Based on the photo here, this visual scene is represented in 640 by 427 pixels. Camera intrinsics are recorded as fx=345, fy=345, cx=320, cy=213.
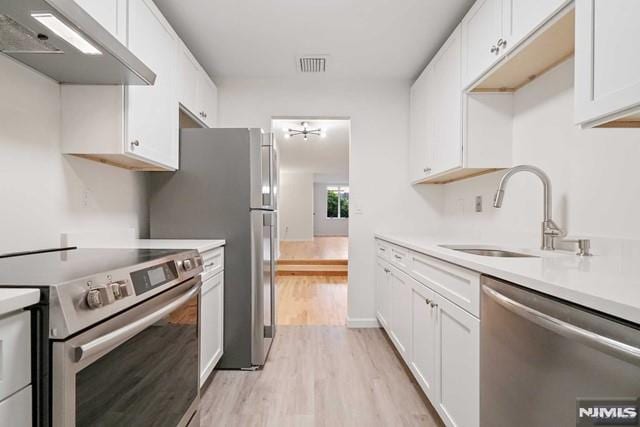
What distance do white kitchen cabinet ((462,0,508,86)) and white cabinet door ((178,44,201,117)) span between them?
1840 mm

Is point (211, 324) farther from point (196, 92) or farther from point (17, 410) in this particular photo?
point (196, 92)

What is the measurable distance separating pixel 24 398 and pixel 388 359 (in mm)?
2230

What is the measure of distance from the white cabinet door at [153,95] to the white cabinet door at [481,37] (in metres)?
1.79

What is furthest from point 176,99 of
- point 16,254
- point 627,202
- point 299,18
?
point 627,202

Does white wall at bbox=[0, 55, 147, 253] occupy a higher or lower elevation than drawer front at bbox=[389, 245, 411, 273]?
higher

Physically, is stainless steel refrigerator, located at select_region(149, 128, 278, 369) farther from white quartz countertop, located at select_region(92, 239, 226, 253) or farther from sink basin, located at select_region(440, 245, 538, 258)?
sink basin, located at select_region(440, 245, 538, 258)

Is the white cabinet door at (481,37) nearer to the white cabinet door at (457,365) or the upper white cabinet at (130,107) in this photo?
the white cabinet door at (457,365)

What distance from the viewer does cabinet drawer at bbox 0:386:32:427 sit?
2.22 ft

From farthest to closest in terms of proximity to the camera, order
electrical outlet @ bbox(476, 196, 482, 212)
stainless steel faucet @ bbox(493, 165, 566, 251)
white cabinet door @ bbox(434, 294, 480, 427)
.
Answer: electrical outlet @ bbox(476, 196, 482, 212)
stainless steel faucet @ bbox(493, 165, 566, 251)
white cabinet door @ bbox(434, 294, 480, 427)

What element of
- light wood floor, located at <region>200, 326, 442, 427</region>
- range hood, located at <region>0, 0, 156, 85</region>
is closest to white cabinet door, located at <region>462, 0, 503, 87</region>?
range hood, located at <region>0, 0, 156, 85</region>

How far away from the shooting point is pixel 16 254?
1.40 meters

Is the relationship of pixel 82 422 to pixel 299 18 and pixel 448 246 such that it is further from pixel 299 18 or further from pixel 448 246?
pixel 299 18

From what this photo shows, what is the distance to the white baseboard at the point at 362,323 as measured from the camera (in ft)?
10.6
